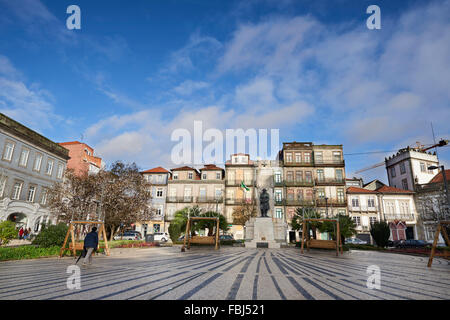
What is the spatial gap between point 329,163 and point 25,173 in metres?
Result: 43.5

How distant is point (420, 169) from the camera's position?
149 ft

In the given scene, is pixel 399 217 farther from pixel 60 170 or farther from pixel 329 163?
pixel 60 170

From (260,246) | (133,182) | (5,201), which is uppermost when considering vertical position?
(133,182)

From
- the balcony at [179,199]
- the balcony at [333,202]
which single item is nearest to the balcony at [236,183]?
the balcony at [179,199]

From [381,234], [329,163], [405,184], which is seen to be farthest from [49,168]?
[405,184]

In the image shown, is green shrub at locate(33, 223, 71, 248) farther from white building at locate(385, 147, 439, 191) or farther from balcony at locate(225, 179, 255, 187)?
white building at locate(385, 147, 439, 191)

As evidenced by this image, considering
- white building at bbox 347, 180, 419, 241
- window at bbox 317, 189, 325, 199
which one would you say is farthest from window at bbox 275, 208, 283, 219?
white building at bbox 347, 180, 419, 241

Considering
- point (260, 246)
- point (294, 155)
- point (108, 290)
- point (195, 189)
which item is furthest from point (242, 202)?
point (108, 290)

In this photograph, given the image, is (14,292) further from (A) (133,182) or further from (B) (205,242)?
(A) (133,182)

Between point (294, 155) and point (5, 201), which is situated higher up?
point (294, 155)

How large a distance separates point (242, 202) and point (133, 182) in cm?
2209

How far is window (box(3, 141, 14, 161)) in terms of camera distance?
27608 mm

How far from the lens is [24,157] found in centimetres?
3038
